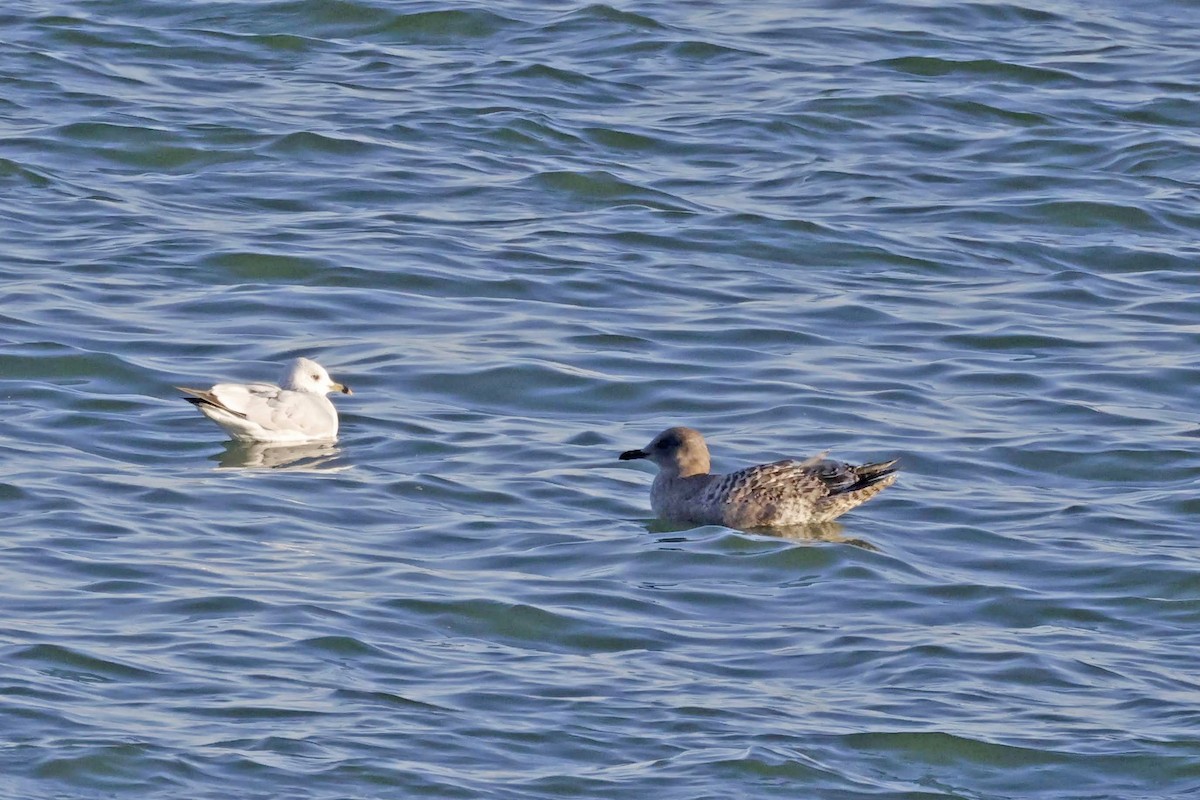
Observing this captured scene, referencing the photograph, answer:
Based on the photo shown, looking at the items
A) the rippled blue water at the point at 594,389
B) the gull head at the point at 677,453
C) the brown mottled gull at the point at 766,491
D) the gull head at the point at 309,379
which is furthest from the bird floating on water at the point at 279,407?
the brown mottled gull at the point at 766,491

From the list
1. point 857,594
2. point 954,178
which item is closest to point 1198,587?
point 857,594

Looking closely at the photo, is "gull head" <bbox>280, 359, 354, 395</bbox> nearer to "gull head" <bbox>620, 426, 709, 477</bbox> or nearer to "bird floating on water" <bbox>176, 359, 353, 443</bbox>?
"bird floating on water" <bbox>176, 359, 353, 443</bbox>

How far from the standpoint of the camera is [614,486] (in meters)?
11.3

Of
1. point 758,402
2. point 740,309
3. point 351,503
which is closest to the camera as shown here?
point 351,503

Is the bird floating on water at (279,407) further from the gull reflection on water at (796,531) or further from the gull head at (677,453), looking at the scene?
the gull reflection on water at (796,531)

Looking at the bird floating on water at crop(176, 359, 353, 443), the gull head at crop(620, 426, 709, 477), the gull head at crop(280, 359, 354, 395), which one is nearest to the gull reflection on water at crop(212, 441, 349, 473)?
the bird floating on water at crop(176, 359, 353, 443)

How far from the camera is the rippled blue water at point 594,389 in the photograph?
7.76 m

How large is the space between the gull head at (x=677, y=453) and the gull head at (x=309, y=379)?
69.1 inches

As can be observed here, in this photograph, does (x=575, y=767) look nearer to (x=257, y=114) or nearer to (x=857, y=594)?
(x=857, y=594)

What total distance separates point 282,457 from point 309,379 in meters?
0.42

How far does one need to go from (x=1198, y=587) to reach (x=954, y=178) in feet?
24.3

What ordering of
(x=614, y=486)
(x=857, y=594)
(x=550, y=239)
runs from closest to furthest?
(x=857, y=594)
(x=614, y=486)
(x=550, y=239)

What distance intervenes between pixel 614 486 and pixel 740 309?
282 cm

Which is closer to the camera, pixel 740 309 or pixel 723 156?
pixel 740 309
